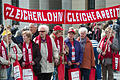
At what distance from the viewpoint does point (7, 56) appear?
8633 millimetres

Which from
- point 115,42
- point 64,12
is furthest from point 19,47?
point 115,42

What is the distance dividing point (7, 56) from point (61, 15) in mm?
1617

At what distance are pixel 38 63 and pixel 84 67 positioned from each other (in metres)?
1.32

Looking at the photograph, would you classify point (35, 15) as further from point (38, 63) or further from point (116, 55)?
point (116, 55)

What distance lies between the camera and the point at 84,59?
9.02m

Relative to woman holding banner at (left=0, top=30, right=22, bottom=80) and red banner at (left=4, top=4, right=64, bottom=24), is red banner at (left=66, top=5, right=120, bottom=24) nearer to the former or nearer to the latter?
red banner at (left=4, top=4, right=64, bottom=24)

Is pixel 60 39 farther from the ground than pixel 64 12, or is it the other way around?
pixel 64 12

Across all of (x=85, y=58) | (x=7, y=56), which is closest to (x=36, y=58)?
(x=7, y=56)

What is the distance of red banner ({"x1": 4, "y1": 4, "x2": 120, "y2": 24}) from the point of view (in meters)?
8.32

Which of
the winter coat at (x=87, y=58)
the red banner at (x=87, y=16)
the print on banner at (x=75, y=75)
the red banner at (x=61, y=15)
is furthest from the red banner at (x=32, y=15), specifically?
the print on banner at (x=75, y=75)

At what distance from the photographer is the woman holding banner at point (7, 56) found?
8.38 meters

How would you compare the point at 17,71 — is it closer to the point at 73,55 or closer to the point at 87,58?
the point at 73,55

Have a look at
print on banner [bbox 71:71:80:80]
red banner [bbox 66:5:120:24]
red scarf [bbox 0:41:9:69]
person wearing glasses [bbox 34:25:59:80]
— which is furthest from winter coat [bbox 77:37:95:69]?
red scarf [bbox 0:41:9:69]

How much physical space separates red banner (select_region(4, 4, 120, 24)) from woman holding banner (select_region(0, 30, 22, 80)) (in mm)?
517
